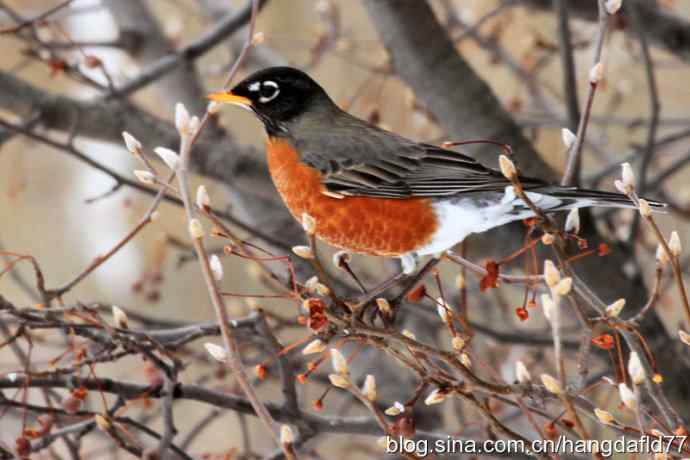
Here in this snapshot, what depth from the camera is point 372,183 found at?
5.38ft

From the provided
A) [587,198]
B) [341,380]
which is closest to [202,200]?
[341,380]

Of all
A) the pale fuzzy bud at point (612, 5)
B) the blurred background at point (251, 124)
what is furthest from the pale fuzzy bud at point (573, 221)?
the blurred background at point (251, 124)

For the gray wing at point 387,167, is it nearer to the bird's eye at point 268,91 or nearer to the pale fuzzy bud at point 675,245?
the bird's eye at point 268,91

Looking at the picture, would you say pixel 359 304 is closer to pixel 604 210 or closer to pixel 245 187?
pixel 245 187

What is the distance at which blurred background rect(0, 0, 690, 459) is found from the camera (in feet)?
10.1

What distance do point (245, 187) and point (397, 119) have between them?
1303 mm

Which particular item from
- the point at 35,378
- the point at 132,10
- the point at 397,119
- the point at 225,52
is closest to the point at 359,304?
the point at 35,378

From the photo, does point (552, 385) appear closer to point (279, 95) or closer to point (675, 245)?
point (675, 245)

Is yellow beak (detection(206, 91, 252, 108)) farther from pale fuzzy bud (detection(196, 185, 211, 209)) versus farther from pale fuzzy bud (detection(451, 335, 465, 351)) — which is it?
pale fuzzy bud (detection(451, 335, 465, 351))

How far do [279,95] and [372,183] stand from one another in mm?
242

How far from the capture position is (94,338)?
1439 millimetres

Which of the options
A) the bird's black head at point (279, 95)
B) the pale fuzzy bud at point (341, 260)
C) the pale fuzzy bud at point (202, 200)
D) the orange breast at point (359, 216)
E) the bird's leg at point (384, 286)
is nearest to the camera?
the pale fuzzy bud at point (202, 200)

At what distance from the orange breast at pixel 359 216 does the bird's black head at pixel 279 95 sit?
12 cm

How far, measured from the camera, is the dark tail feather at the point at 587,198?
56.4 inches
